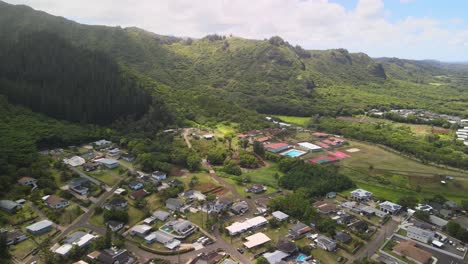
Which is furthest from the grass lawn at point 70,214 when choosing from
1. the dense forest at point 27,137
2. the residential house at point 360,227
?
the residential house at point 360,227

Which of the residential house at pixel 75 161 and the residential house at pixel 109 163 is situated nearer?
the residential house at pixel 75 161

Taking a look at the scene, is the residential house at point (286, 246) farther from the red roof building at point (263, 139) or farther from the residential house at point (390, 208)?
the red roof building at point (263, 139)

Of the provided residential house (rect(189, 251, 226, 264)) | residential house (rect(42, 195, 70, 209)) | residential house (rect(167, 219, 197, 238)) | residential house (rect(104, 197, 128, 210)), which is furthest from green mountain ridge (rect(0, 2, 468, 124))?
residential house (rect(189, 251, 226, 264))

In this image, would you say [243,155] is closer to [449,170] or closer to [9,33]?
[449,170]

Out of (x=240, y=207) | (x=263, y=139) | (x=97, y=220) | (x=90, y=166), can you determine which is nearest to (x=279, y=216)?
(x=240, y=207)

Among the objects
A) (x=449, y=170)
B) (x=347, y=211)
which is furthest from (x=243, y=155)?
(x=449, y=170)

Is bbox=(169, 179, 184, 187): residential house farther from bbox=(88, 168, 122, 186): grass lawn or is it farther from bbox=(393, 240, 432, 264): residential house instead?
bbox=(393, 240, 432, 264): residential house

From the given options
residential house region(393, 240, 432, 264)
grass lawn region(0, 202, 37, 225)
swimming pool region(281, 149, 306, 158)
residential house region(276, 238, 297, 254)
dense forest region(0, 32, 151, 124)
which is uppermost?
dense forest region(0, 32, 151, 124)

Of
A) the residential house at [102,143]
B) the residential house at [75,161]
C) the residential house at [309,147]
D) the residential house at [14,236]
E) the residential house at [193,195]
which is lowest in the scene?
the residential house at [14,236]
